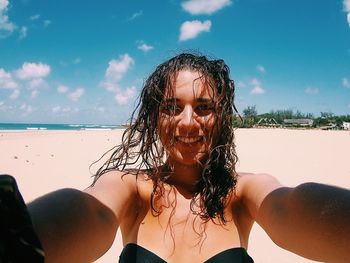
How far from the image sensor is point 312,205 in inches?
41.5

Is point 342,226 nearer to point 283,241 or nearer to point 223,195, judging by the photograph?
point 283,241

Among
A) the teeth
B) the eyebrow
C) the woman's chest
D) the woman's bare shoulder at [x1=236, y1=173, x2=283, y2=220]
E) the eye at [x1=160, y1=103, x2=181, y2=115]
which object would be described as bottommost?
the woman's chest

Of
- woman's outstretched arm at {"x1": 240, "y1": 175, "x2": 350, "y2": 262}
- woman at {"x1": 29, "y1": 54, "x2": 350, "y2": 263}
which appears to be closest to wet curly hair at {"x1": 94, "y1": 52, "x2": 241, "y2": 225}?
woman at {"x1": 29, "y1": 54, "x2": 350, "y2": 263}

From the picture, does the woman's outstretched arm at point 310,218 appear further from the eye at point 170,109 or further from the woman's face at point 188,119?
the eye at point 170,109

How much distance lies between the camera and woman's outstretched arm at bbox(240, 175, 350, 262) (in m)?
0.91

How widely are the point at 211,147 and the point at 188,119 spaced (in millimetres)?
298

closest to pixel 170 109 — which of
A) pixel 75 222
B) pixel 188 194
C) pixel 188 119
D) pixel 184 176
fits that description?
pixel 188 119

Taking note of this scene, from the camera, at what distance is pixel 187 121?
1.89 m

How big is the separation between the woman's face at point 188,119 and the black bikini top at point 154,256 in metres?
0.63

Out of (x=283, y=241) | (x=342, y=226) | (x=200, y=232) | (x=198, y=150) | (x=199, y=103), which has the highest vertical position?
(x=199, y=103)

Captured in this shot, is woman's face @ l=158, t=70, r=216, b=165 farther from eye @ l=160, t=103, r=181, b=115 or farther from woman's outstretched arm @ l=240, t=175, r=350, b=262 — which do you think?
woman's outstretched arm @ l=240, t=175, r=350, b=262

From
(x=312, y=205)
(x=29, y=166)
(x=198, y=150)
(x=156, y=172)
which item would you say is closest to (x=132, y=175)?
(x=156, y=172)

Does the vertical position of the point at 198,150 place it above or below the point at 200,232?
above

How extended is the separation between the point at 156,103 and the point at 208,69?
469 mm
